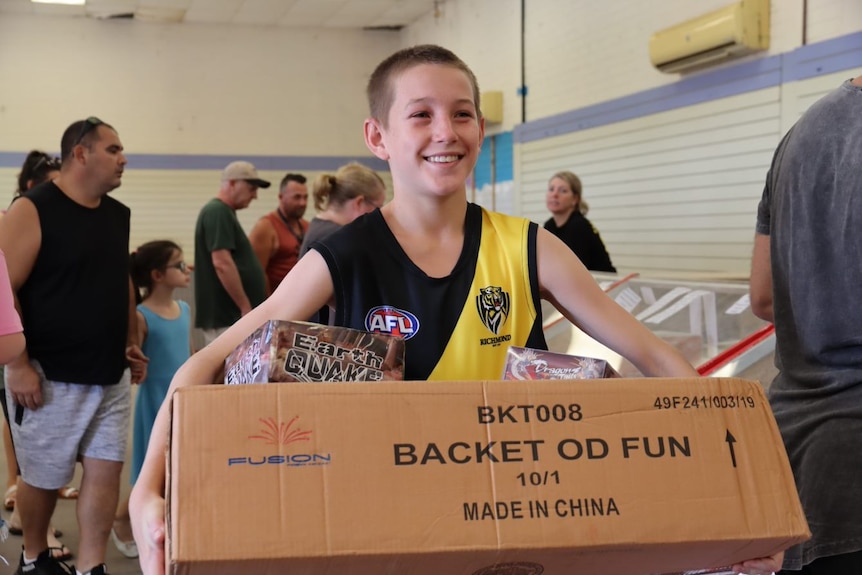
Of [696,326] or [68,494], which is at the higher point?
[696,326]

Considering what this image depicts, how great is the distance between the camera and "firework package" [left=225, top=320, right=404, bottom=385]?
1265 mm

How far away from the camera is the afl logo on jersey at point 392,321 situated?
61.8 inches

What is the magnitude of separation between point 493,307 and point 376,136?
0.43 meters

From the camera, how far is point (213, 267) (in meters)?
5.88

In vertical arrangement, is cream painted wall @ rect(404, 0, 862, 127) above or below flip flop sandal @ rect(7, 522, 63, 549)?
above

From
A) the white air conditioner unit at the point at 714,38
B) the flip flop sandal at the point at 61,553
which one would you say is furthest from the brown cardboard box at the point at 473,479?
the white air conditioner unit at the point at 714,38

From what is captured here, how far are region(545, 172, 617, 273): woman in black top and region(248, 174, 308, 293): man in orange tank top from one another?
182 cm

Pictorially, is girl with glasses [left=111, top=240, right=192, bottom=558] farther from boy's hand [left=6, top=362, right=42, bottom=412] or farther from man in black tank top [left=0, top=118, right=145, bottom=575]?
boy's hand [left=6, top=362, right=42, bottom=412]

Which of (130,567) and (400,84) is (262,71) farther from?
(400,84)

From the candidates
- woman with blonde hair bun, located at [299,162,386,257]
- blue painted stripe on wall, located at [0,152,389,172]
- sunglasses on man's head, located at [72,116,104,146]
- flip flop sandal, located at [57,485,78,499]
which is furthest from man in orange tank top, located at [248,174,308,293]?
blue painted stripe on wall, located at [0,152,389,172]

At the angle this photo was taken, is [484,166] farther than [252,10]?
No

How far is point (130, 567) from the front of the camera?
4.17m

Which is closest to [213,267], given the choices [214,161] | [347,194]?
[347,194]

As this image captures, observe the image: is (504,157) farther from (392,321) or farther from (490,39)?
(392,321)
